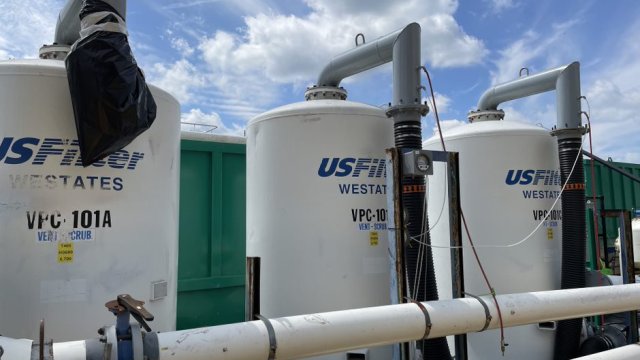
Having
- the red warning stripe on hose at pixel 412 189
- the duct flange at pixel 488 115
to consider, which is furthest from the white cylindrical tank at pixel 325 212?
the duct flange at pixel 488 115

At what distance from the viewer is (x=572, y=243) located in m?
4.21

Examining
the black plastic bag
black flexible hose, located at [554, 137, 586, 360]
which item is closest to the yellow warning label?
the black plastic bag

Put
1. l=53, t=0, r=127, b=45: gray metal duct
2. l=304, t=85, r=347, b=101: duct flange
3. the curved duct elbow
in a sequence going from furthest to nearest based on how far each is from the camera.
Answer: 1. l=304, t=85, r=347, b=101: duct flange
2. the curved duct elbow
3. l=53, t=0, r=127, b=45: gray metal duct

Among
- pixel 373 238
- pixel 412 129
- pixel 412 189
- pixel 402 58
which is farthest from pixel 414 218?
pixel 402 58

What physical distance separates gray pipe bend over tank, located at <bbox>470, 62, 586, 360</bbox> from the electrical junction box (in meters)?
1.91

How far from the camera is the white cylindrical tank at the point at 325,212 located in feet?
11.5

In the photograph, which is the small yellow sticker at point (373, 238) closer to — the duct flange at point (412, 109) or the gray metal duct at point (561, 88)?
the duct flange at point (412, 109)

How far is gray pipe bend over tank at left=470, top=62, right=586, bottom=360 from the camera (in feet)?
13.8

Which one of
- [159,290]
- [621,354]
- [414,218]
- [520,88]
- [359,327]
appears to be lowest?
[621,354]

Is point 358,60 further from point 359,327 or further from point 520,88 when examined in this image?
point 359,327

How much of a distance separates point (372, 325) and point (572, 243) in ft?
8.45

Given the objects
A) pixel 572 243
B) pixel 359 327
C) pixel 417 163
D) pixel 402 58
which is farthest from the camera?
pixel 572 243

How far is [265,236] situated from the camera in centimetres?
370

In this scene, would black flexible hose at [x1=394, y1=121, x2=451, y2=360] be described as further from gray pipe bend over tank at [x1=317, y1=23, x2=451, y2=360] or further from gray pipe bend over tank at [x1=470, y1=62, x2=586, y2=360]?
gray pipe bend over tank at [x1=470, y1=62, x2=586, y2=360]
